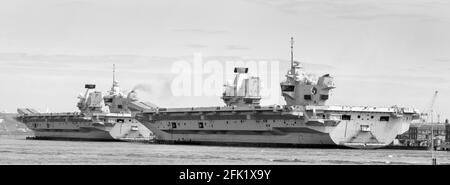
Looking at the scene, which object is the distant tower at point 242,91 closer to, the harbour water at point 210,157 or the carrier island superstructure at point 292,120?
the carrier island superstructure at point 292,120

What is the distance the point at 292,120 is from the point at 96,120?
35.8 m

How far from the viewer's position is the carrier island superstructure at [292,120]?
2362 inches

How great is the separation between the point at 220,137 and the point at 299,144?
31.9ft

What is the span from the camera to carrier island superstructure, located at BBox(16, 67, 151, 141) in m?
91.9

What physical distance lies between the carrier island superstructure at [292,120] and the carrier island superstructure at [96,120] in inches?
718

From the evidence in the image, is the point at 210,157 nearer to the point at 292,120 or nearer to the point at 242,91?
the point at 292,120

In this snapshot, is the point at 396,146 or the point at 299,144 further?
the point at 396,146

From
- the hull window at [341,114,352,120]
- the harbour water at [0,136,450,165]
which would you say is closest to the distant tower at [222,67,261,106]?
the hull window at [341,114,352,120]

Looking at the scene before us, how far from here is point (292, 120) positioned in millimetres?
61500

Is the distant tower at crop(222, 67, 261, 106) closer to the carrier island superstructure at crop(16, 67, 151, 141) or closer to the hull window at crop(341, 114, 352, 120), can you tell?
the hull window at crop(341, 114, 352, 120)
